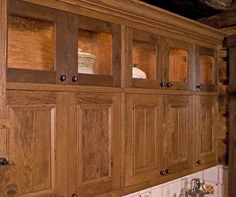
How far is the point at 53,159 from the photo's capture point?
1290 millimetres

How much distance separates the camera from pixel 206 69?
2369 millimetres

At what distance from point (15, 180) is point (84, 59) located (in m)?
0.62

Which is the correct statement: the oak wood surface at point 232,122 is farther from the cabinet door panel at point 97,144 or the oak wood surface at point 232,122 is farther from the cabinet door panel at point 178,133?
the cabinet door panel at point 97,144

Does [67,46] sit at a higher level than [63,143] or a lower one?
higher

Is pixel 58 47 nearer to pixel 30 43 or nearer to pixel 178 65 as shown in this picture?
pixel 30 43

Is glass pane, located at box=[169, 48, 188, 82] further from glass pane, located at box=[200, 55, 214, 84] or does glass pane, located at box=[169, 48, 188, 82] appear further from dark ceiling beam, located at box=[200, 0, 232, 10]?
dark ceiling beam, located at box=[200, 0, 232, 10]

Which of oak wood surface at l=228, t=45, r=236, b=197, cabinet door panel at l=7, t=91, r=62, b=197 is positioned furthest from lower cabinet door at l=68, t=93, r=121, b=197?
oak wood surface at l=228, t=45, r=236, b=197

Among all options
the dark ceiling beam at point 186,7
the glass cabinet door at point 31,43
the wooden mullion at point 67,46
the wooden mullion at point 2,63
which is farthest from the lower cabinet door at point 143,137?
the wooden mullion at point 2,63

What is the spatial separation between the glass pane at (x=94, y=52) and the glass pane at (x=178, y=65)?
0.57 meters

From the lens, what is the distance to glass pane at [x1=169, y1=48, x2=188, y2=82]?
6.51ft

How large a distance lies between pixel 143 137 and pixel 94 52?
22.6 inches

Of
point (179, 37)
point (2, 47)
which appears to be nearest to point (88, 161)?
point (2, 47)

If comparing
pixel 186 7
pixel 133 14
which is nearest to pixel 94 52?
pixel 133 14

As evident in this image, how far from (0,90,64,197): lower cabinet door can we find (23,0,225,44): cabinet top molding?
403 millimetres
